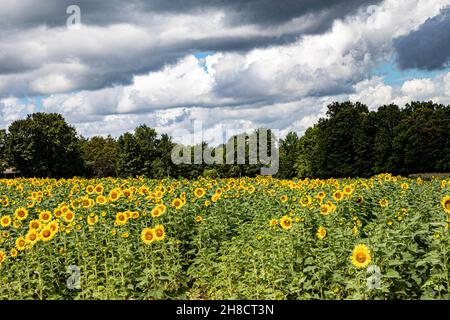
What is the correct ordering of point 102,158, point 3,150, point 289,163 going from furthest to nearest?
point 102,158 → point 289,163 → point 3,150

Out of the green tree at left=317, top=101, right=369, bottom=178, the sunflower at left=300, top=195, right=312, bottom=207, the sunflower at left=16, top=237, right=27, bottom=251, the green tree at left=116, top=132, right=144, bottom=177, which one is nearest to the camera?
the sunflower at left=16, top=237, right=27, bottom=251

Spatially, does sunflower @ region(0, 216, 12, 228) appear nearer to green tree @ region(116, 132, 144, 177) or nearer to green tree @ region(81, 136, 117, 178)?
green tree @ region(116, 132, 144, 177)

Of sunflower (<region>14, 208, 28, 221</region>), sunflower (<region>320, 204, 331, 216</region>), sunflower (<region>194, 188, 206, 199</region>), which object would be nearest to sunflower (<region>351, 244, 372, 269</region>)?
sunflower (<region>320, 204, 331, 216</region>)

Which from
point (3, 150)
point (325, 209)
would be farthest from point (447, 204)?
point (3, 150)

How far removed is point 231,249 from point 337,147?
57168mm

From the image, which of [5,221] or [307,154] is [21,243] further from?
[307,154]

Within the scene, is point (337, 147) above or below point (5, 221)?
above

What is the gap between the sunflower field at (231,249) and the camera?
6.64m

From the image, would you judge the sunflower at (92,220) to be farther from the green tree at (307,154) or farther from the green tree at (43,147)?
the green tree at (307,154)

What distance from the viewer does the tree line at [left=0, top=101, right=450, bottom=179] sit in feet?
196

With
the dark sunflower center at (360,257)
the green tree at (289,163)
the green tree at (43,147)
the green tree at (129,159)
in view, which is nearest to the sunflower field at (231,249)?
the dark sunflower center at (360,257)

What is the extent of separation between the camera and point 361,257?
6.27 meters

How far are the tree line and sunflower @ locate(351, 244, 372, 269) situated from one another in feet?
162
